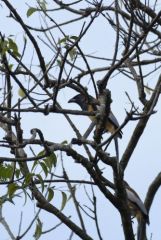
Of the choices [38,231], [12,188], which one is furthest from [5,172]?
[38,231]

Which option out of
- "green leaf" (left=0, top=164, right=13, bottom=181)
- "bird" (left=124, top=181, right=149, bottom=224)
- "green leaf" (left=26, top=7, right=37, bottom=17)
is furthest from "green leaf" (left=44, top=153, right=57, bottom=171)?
"bird" (left=124, top=181, right=149, bottom=224)

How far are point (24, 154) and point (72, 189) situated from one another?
0.35 meters

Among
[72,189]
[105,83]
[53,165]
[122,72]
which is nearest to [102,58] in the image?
[122,72]

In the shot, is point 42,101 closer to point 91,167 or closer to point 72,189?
point 91,167

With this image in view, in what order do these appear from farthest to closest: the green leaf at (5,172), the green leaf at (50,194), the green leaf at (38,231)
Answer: the green leaf at (38,231) < the green leaf at (50,194) < the green leaf at (5,172)

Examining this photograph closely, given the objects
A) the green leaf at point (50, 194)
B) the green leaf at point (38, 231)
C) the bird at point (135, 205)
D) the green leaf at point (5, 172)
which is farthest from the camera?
the bird at point (135, 205)

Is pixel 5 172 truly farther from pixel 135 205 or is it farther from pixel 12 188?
pixel 135 205

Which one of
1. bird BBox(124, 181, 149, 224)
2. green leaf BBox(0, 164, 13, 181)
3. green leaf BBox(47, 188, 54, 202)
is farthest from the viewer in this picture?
bird BBox(124, 181, 149, 224)

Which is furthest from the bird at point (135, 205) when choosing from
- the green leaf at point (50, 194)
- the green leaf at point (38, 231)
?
the green leaf at point (50, 194)

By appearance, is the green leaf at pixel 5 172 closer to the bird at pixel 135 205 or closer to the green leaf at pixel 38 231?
the green leaf at pixel 38 231

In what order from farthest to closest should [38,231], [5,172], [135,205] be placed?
[135,205] < [38,231] < [5,172]

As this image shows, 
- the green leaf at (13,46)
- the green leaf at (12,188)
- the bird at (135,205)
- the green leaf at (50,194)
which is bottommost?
the green leaf at (12,188)

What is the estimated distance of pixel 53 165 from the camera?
295cm

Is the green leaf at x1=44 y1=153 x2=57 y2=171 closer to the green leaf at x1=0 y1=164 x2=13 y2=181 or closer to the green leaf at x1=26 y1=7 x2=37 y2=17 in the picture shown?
the green leaf at x1=0 y1=164 x2=13 y2=181
